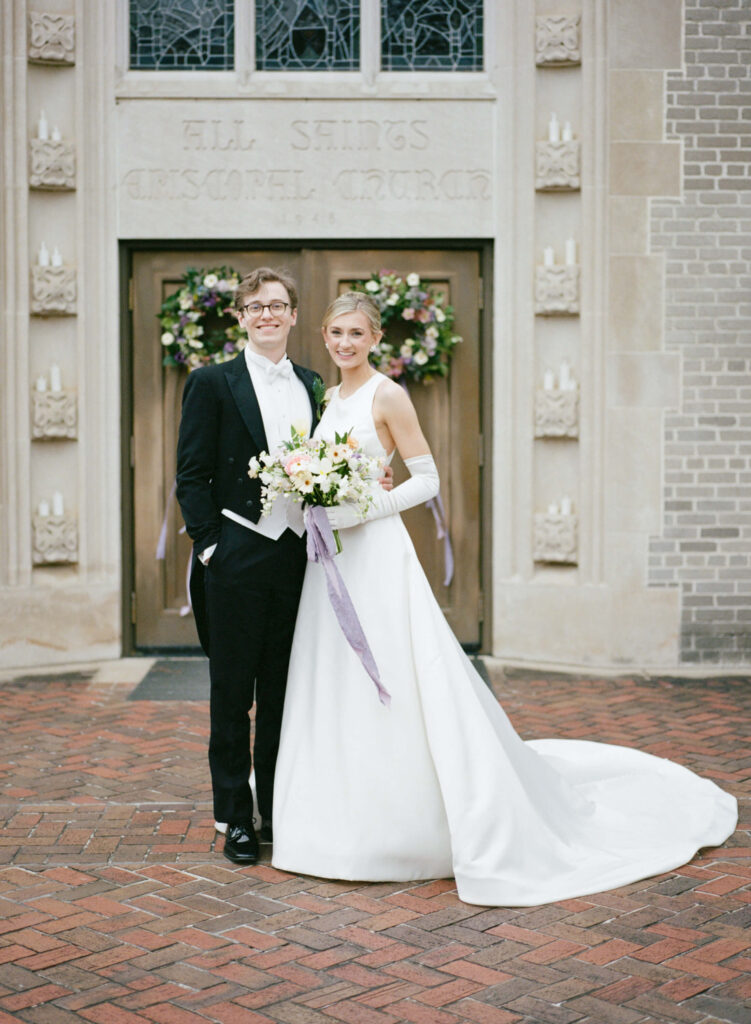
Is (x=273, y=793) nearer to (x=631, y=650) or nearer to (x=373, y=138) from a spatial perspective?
(x=631, y=650)

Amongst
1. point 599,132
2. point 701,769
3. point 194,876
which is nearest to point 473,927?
point 194,876

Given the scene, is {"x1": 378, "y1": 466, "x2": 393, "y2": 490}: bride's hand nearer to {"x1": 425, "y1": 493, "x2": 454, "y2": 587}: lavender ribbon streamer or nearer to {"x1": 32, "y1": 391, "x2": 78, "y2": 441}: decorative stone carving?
{"x1": 425, "y1": 493, "x2": 454, "y2": 587}: lavender ribbon streamer

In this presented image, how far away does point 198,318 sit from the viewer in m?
8.12

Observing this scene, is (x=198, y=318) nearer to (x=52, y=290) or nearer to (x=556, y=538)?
(x=52, y=290)

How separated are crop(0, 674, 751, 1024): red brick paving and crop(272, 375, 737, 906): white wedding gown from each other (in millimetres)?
92

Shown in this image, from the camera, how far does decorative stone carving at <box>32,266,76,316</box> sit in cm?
799

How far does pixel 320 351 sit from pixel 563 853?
464 centimetres

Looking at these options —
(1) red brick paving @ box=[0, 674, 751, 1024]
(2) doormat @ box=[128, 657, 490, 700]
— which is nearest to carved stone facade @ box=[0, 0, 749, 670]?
(2) doormat @ box=[128, 657, 490, 700]

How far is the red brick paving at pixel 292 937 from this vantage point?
3.31 meters

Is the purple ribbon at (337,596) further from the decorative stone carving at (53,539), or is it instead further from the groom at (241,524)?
the decorative stone carving at (53,539)

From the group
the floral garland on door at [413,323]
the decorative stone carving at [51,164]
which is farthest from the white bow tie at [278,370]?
the decorative stone carving at [51,164]

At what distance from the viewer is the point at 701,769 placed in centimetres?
570

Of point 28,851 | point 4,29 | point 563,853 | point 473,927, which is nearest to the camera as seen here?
point 473,927

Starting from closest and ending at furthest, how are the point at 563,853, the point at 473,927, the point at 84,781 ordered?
1. the point at 473,927
2. the point at 563,853
3. the point at 84,781
